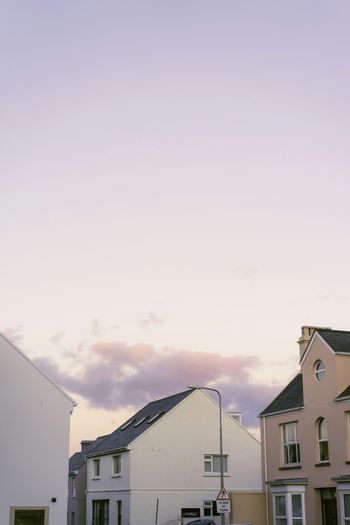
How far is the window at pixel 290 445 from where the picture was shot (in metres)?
38.1

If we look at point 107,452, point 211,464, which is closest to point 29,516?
point 107,452

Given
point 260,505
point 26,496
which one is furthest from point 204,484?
point 26,496

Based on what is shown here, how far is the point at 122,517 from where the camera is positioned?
50.2 metres

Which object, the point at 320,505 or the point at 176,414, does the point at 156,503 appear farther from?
the point at 320,505

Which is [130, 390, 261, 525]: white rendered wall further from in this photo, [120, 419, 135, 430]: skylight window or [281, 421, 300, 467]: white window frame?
[281, 421, 300, 467]: white window frame

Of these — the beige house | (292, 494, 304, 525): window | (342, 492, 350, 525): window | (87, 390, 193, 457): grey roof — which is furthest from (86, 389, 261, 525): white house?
(342, 492, 350, 525): window

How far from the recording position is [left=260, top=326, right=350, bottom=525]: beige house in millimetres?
34281

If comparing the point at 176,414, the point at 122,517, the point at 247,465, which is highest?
the point at 176,414

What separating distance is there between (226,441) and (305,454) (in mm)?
17933

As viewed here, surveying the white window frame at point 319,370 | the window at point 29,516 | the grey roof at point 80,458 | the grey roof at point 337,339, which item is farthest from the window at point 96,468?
the grey roof at point 337,339

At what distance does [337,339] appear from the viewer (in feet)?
120

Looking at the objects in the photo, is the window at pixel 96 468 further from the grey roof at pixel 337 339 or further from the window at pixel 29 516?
the grey roof at pixel 337 339

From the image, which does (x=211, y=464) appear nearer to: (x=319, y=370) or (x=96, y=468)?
(x=96, y=468)

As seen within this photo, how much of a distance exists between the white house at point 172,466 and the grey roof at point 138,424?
0.41 ft
